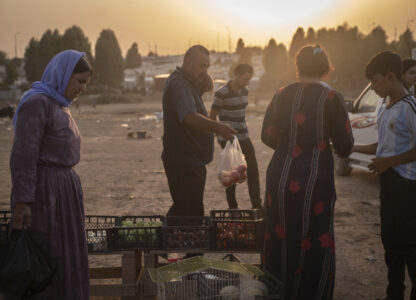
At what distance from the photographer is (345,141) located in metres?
3.29

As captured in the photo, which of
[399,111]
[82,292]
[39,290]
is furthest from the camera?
[399,111]

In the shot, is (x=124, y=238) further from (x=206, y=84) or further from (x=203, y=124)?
(x=206, y=84)

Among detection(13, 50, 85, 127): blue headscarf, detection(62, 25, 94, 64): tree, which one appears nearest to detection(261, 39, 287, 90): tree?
detection(62, 25, 94, 64): tree

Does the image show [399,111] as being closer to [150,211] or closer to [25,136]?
[25,136]

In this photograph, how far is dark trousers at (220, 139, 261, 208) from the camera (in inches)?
256

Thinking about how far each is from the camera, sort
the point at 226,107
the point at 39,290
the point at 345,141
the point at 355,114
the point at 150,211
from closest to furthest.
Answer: the point at 39,290 < the point at 345,141 < the point at 226,107 < the point at 150,211 < the point at 355,114

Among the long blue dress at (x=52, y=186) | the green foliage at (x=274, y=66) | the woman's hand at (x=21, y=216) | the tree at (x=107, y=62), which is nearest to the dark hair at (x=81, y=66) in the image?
A: the long blue dress at (x=52, y=186)

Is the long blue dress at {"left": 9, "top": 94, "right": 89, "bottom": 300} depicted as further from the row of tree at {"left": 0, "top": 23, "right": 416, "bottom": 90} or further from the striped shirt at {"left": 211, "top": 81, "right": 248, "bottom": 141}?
the row of tree at {"left": 0, "top": 23, "right": 416, "bottom": 90}

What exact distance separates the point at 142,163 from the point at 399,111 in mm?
9665

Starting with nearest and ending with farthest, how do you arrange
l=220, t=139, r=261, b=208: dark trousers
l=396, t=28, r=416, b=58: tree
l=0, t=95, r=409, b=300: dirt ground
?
l=0, t=95, r=409, b=300: dirt ground, l=220, t=139, r=261, b=208: dark trousers, l=396, t=28, r=416, b=58: tree

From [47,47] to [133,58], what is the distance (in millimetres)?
75680

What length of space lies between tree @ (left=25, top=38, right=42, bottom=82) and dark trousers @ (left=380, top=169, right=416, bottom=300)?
291 ft

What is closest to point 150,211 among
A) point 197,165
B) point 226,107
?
point 226,107

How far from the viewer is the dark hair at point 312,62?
3266mm
